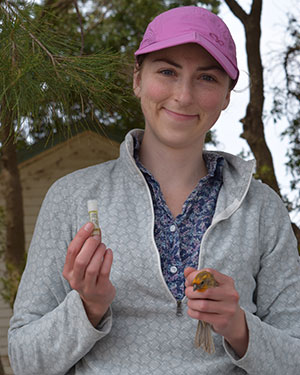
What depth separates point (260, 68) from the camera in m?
4.43

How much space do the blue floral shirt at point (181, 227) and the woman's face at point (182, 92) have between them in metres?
0.16

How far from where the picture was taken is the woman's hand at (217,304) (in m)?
1.43

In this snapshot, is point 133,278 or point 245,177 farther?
point 245,177

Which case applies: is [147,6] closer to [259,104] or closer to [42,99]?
[259,104]

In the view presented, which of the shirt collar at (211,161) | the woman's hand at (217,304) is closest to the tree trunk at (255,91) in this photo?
the shirt collar at (211,161)

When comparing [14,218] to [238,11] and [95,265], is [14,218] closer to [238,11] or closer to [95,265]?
[238,11]

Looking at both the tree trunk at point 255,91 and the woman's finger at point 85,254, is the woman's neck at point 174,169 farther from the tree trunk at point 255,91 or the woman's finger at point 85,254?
the tree trunk at point 255,91

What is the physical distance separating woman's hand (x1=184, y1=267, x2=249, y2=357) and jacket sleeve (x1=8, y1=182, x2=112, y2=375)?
266 millimetres

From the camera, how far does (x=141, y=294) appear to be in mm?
1663

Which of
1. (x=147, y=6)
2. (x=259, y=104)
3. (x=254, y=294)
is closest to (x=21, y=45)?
(x=254, y=294)

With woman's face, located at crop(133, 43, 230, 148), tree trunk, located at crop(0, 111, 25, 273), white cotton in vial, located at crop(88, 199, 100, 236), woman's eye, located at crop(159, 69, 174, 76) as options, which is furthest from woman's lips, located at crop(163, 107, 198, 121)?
tree trunk, located at crop(0, 111, 25, 273)

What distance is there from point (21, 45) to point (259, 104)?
276 centimetres

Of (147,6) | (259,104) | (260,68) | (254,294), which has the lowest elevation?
(254,294)

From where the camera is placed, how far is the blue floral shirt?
170 centimetres
